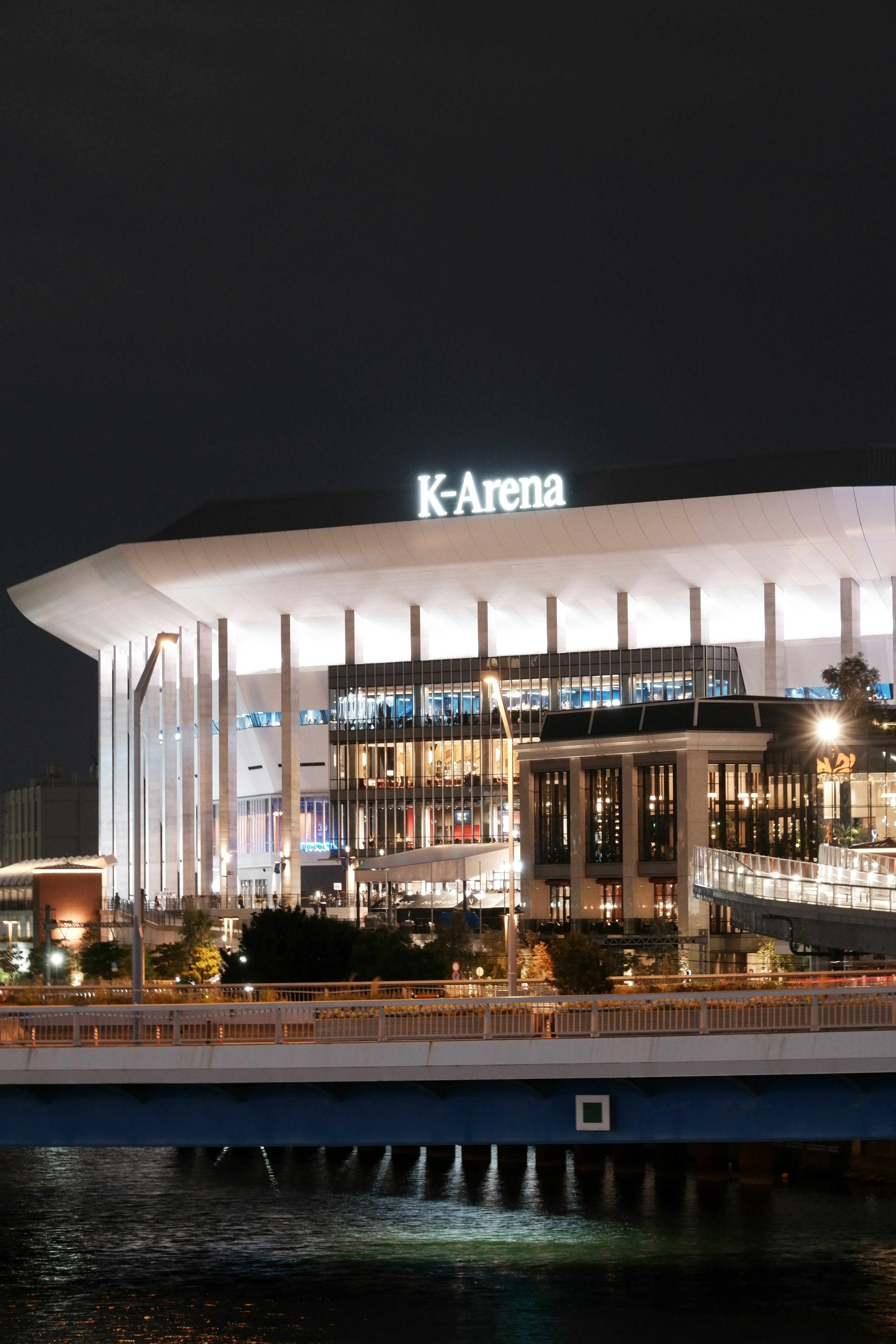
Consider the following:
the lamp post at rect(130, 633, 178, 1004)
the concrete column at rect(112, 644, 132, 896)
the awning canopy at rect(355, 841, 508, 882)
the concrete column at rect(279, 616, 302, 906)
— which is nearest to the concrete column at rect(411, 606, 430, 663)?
the concrete column at rect(279, 616, 302, 906)

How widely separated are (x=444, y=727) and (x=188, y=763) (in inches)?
1111

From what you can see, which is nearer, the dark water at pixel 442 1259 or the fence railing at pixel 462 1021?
the fence railing at pixel 462 1021

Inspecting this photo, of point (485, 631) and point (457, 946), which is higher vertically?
point (485, 631)

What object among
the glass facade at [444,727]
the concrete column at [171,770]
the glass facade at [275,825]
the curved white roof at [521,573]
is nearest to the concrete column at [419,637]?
the glass facade at [444,727]

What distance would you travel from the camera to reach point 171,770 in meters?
171

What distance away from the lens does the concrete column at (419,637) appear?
14738 centimetres

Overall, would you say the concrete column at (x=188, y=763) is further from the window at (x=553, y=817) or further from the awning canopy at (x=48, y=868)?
the window at (x=553, y=817)

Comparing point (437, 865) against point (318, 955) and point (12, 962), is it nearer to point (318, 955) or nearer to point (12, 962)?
point (12, 962)

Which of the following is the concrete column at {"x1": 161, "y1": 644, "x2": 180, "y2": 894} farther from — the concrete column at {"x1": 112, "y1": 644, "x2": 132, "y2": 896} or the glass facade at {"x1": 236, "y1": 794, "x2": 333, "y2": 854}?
the glass facade at {"x1": 236, "y1": 794, "x2": 333, "y2": 854}

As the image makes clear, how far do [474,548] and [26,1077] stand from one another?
9983 cm

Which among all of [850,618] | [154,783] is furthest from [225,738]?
[850,618]

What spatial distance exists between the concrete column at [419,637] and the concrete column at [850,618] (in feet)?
104

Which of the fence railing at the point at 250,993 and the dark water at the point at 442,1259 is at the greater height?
the fence railing at the point at 250,993

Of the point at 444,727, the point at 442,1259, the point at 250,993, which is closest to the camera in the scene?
the point at 442,1259
